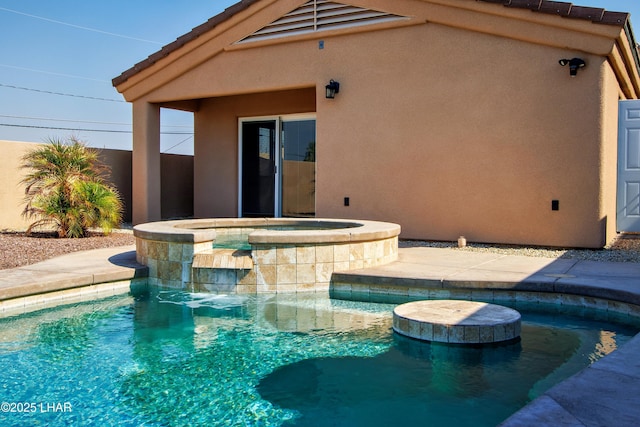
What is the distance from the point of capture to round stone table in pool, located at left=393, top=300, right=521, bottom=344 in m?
4.43

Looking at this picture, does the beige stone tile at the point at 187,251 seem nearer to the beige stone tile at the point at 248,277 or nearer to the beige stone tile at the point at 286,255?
the beige stone tile at the point at 248,277

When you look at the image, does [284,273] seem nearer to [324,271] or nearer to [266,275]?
[266,275]

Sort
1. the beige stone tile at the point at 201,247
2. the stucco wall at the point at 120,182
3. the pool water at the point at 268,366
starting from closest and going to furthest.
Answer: the pool water at the point at 268,366 < the beige stone tile at the point at 201,247 < the stucco wall at the point at 120,182

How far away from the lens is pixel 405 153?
32.9 ft

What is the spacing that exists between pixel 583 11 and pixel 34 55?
140ft

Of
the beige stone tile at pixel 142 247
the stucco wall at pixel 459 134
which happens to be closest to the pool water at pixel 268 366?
the beige stone tile at pixel 142 247

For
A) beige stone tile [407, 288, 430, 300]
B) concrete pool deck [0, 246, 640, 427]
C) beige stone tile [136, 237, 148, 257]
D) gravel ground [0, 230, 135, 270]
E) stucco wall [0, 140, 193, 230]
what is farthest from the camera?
stucco wall [0, 140, 193, 230]

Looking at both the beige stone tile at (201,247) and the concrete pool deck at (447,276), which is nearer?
the concrete pool deck at (447,276)

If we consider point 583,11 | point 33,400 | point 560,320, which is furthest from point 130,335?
point 583,11

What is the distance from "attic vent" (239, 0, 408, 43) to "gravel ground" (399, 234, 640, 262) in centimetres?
419

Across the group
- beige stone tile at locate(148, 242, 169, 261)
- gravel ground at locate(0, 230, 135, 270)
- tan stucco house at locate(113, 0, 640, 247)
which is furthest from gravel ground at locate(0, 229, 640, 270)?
beige stone tile at locate(148, 242, 169, 261)

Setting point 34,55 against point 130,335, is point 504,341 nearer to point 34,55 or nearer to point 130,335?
point 130,335

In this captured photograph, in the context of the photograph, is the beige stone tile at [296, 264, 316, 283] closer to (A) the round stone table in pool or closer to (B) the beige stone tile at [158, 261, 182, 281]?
(B) the beige stone tile at [158, 261, 182, 281]

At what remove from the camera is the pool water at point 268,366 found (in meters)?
3.33
